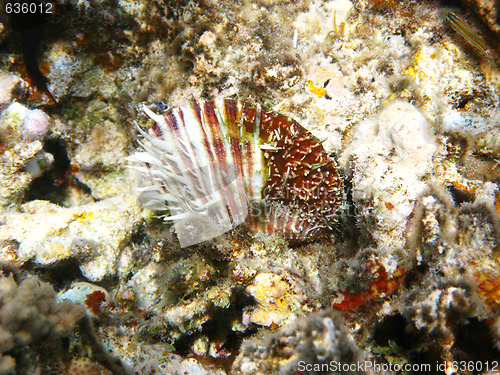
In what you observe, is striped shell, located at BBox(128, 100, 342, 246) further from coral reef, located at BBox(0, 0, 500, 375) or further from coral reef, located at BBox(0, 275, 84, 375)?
coral reef, located at BBox(0, 275, 84, 375)

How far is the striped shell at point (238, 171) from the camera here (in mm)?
2795

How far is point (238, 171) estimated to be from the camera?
2.89 m

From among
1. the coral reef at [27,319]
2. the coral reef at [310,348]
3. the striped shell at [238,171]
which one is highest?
the striped shell at [238,171]

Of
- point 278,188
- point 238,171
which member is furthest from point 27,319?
point 278,188

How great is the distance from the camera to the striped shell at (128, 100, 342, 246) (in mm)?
2795

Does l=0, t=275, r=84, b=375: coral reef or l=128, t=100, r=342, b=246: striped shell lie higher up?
l=128, t=100, r=342, b=246: striped shell

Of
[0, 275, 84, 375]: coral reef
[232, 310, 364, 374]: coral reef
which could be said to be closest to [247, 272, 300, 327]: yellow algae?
[232, 310, 364, 374]: coral reef

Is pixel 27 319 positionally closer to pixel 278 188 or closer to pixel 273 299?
pixel 273 299

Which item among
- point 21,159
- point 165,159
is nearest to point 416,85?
point 165,159

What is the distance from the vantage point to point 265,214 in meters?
3.04

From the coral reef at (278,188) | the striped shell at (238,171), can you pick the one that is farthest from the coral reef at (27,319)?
the striped shell at (238,171)

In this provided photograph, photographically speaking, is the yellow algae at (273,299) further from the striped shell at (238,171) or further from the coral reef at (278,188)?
the striped shell at (238,171)

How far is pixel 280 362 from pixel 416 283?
1408mm

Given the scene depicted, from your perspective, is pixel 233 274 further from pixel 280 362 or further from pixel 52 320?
pixel 52 320
